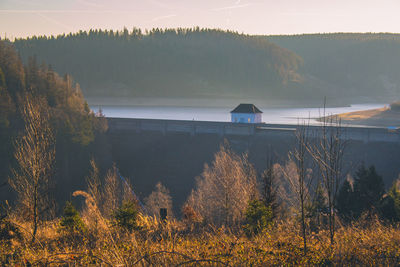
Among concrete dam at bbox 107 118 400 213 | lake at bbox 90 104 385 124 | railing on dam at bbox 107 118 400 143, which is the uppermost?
lake at bbox 90 104 385 124

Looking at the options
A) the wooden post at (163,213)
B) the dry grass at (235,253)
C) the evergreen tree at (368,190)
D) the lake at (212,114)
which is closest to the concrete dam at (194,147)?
the evergreen tree at (368,190)

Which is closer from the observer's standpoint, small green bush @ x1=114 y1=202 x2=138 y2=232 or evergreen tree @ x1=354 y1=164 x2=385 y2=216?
small green bush @ x1=114 y1=202 x2=138 y2=232

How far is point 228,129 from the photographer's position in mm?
63125

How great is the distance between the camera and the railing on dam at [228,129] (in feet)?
172

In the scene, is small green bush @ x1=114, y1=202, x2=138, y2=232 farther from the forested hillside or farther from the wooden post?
the forested hillside

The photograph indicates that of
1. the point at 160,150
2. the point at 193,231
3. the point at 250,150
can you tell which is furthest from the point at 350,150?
the point at 193,231

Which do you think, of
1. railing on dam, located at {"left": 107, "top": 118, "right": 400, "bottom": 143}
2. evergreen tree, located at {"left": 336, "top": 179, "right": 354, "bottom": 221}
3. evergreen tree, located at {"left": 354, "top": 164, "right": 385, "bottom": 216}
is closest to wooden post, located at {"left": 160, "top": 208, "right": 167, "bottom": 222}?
evergreen tree, located at {"left": 336, "top": 179, "right": 354, "bottom": 221}

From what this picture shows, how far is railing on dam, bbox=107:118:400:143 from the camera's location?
172 ft

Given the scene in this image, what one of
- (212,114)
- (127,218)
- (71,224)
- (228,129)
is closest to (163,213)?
(127,218)

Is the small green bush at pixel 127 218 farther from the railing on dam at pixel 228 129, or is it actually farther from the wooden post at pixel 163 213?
the railing on dam at pixel 228 129

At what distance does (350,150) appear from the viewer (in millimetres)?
52375

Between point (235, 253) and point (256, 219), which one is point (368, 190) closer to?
point (256, 219)

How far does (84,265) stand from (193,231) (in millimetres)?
4843

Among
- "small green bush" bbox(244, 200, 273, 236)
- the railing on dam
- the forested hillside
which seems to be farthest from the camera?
the forested hillside
